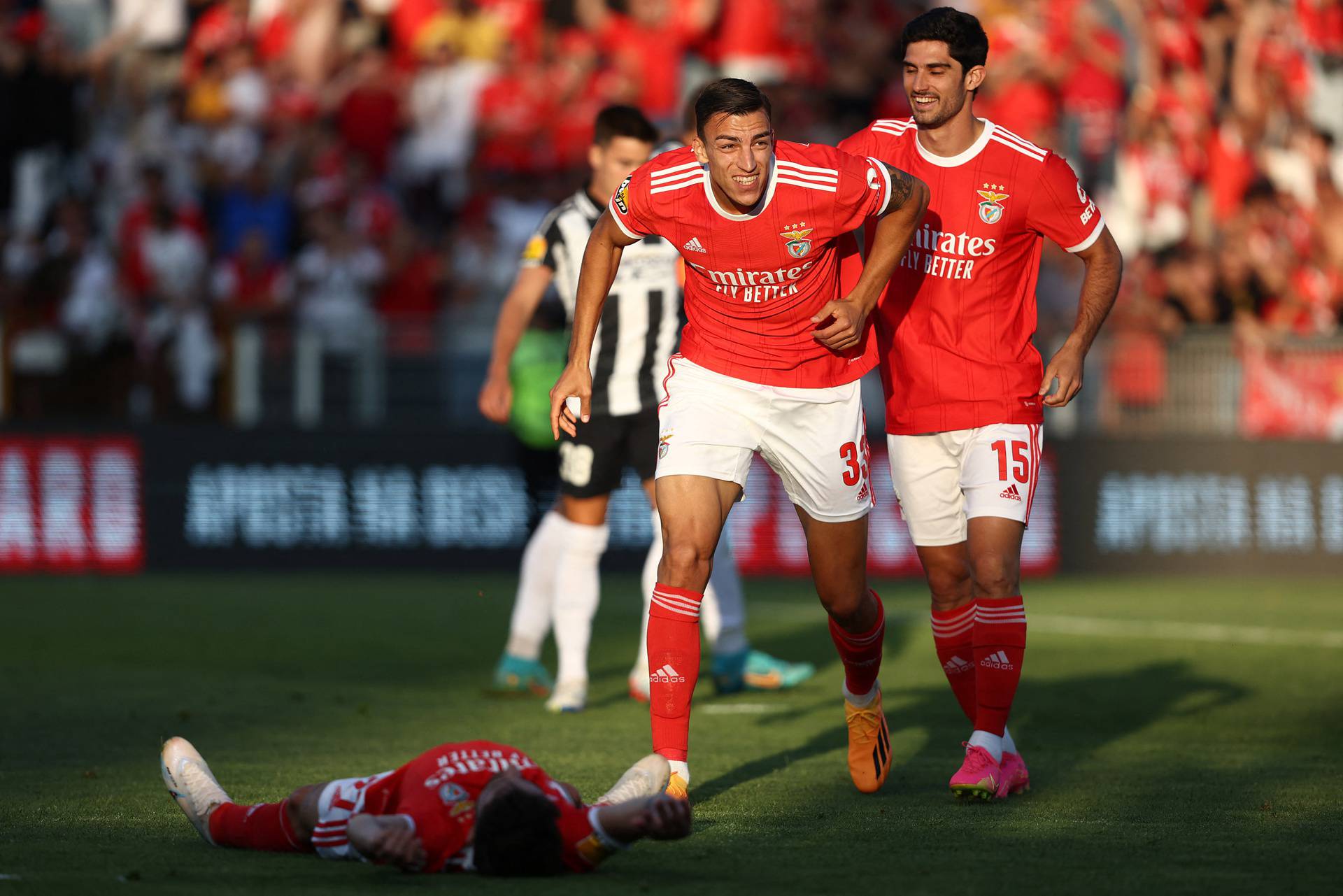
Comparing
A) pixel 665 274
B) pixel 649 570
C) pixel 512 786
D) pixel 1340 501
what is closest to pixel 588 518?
pixel 649 570

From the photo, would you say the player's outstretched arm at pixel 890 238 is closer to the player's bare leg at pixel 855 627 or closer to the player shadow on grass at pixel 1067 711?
the player's bare leg at pixel 855 627

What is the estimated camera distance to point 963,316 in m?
6.41

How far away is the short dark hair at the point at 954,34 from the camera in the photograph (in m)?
6.22

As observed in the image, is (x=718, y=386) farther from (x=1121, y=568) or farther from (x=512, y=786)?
(x=1121, y=568)

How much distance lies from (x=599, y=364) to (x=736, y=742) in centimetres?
202

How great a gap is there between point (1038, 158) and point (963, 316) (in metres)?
0.57

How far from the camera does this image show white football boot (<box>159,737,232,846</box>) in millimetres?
5109

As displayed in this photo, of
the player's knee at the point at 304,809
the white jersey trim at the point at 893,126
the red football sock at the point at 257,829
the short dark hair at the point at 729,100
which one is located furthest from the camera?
the white jersey trim at the point at 893,126

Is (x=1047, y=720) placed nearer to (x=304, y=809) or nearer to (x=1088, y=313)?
(x=1088, y=313)

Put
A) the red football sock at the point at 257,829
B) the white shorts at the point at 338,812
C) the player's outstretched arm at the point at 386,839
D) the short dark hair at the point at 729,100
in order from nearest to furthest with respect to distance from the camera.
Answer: the player's outstretched arm at the point at 386,839 → the white shorts at the point at 338,812 → the red football sock at the point at 257,829 → the short dark hair at the point at 729,100

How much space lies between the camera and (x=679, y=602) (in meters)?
5.81

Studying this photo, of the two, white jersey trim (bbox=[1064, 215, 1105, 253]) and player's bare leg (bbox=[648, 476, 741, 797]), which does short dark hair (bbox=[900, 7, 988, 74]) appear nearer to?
white jersey trim (bbox=[1064, 215, 1105, 253])

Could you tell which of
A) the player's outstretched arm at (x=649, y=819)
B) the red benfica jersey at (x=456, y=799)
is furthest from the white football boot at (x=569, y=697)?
the player's outstretched arm at (x=649, y=819)

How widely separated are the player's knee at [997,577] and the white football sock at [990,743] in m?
0.45
